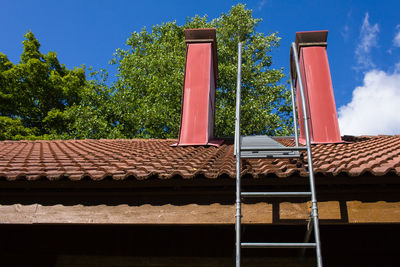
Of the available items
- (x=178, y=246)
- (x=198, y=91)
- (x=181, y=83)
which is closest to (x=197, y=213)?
(x=178, y=246)

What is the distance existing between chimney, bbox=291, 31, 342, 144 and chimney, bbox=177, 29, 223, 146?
6.27 ft

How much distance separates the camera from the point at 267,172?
2.87 metres

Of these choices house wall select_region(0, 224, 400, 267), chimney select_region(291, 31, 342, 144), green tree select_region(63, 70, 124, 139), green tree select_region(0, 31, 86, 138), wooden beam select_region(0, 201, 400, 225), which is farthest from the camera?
green tree select_region(0, 31, 86, 138)

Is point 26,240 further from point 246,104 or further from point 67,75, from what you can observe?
point 67,75

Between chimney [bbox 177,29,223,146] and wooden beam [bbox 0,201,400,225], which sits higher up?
chimney [bbox 177,29,223,146]

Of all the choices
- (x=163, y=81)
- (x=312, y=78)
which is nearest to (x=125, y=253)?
(x=312, y=78)

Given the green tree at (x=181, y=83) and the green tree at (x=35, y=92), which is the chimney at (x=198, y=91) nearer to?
the green tree at (x=181, y=83)

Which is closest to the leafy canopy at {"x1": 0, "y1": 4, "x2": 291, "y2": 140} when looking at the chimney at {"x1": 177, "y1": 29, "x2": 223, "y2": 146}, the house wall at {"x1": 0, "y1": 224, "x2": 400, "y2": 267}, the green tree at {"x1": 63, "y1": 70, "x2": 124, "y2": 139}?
the green tree at {"x1": 63, "y1": 70, "x2": 124, "y2": 139}

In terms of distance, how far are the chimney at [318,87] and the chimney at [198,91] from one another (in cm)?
191

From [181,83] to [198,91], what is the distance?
783 cm

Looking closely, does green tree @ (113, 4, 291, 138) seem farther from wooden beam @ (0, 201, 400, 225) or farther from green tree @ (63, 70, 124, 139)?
wooden beam @ (0, 201, 400, 225)

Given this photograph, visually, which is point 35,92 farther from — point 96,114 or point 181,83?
point 181,83

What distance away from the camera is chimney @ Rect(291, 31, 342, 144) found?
20.0ft

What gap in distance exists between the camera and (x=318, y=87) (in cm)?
643
